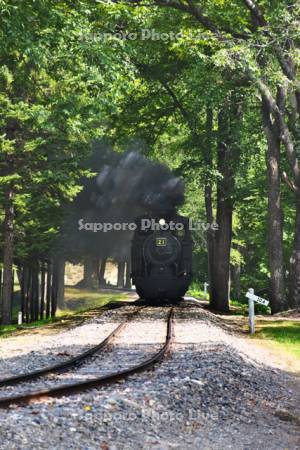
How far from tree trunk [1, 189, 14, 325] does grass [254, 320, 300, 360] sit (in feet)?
36.4

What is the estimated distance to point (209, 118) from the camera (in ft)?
89.4

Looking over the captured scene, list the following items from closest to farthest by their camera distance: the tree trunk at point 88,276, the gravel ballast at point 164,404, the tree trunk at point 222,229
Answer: the gravel ballast at point 164,404 → the tree trunk at point 222,229 → the tree trunk at point 88,276

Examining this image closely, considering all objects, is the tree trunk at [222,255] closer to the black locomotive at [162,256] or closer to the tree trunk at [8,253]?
the black locomotive at [162,256]

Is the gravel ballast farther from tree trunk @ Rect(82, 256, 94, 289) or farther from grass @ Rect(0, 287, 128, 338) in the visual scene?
tree trunk @ Rect(82, 256, 94, 289)

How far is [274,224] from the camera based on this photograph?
22531mm

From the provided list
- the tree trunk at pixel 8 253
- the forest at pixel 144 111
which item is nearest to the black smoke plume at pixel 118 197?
the forest at pixel 144 111

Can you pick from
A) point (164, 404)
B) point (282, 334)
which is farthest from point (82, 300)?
point (164, 404)

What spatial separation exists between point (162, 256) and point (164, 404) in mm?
15716

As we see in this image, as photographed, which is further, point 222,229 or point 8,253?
point 222,229

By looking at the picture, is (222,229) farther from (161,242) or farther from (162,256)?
(162,256)

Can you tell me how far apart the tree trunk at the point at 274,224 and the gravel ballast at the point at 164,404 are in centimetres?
961

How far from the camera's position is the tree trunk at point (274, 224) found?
73.2 feet

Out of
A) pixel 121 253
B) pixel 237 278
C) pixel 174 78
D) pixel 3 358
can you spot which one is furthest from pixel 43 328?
pixel 237 278

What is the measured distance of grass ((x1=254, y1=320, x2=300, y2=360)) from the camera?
14.0m
